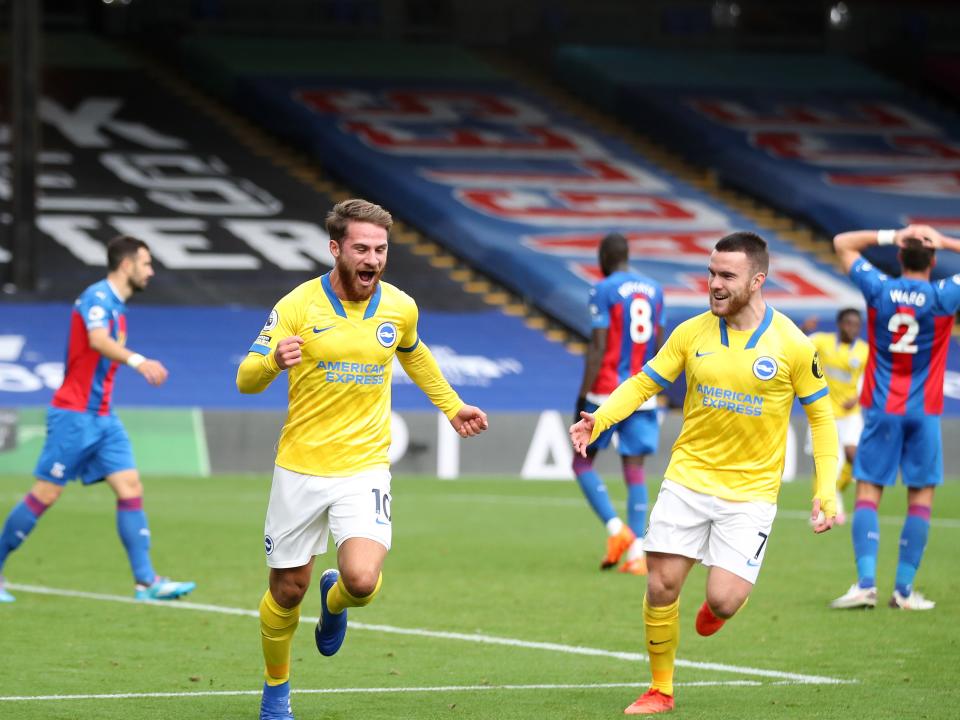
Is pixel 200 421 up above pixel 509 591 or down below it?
below

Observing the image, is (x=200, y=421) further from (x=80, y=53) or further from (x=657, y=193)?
(x=80, y=53)

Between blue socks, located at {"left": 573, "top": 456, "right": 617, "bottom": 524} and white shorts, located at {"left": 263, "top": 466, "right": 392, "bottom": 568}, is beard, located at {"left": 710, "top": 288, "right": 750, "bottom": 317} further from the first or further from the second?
blue socks, located at {"left": 573, "top": 456, "right": 617, "bottom": 524}

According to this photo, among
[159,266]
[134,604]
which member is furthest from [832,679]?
[159,266]

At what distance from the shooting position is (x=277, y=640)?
7031 mm

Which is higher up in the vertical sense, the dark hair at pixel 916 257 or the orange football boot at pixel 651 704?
the dark hair at pixel 916 257

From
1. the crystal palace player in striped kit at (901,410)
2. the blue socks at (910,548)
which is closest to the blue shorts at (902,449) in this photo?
the crystal palace player in striped kit at (901,410)

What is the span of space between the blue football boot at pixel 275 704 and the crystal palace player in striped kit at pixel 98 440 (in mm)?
3753

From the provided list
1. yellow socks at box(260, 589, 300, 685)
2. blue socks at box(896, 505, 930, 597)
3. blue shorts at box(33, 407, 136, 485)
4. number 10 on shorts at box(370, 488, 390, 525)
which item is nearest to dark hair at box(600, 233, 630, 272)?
blue socks at box(896, 505, 930, 597)

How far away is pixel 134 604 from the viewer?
1052 centimetres

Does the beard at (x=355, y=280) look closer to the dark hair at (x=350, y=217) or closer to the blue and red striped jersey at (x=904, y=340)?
the dark hair at (x=350, y=217)

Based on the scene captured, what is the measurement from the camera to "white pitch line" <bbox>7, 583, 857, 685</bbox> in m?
8.29

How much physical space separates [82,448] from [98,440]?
0.11 meters

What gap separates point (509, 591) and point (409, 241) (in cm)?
1748

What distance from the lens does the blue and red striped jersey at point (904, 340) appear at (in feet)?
33.3
